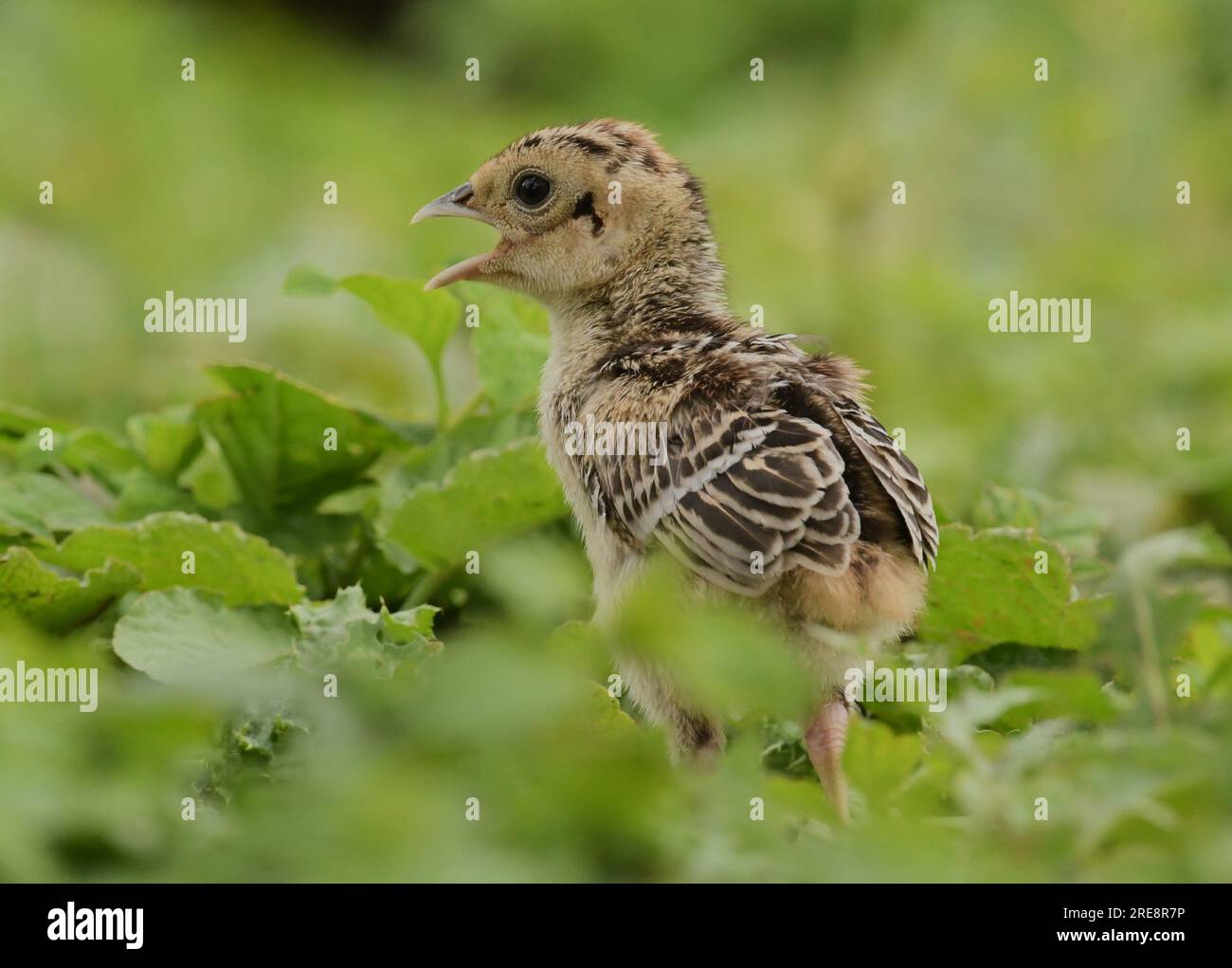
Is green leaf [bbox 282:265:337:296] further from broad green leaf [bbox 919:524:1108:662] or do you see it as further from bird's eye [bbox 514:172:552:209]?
broad green leaf [bbox 919:524:1108:662]

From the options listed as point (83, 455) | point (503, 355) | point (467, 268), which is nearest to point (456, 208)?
point (467, 268)

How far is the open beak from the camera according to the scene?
3450 millimetres

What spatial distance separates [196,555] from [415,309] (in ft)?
2.36

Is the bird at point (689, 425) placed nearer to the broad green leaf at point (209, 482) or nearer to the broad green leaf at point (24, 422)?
the broad green leaf at point (209, 482)

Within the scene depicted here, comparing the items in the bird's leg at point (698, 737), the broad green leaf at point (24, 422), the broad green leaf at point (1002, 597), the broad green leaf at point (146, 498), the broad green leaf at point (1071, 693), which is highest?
the broad green leaf at point (24, 422)

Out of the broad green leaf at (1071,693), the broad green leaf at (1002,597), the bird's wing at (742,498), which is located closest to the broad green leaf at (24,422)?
the bird's wing at (742,498)

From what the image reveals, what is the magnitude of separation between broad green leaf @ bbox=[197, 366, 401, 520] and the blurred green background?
0.40 meters

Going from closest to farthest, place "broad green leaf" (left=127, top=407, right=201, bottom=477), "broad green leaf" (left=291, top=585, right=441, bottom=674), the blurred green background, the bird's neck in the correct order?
the blurred green background → "broad green leaf" (left=291, top=585, right=441, bottom=674) → the bird's neck → "broad green leaf" (left=127, top=407, right=201, bottom=477)

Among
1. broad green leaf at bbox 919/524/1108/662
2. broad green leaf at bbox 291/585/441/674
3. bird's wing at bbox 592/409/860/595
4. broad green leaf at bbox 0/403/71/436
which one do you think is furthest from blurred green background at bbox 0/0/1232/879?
broad green leaf at bbox 0/403/71/436

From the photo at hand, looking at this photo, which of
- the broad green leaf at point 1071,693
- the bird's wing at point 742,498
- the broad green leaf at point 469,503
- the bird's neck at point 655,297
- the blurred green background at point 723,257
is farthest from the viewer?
the bird's neck at point 655,297

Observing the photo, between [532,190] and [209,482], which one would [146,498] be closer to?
[209,482]

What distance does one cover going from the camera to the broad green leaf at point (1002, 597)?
3.02m

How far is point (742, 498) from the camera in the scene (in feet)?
8.69

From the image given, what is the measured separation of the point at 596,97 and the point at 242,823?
26.8ft
